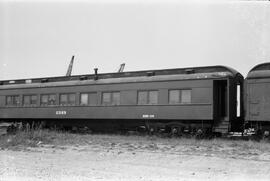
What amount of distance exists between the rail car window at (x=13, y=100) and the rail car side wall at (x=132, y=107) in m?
0.32

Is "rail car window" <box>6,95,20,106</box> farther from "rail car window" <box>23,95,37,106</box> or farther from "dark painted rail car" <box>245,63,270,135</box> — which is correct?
"dark painted rail car" <box>245,63,270,135</box>

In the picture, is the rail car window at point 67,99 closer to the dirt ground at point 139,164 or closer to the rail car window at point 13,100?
the rail car window at point 13,100

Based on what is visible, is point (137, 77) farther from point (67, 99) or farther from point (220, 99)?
point (67, 99)

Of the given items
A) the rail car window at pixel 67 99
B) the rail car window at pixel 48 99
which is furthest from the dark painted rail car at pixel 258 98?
the rail car window at pixel 48 99

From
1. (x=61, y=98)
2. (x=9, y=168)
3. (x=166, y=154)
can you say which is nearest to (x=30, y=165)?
(x=9, y=168)

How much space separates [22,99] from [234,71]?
1325 cm

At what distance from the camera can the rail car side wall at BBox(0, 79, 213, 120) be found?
60.1 ft

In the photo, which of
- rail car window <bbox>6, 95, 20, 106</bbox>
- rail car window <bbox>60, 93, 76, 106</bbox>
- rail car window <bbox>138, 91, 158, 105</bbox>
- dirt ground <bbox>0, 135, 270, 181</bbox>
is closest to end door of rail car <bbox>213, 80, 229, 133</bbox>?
rail car window <bbox>138, 91, 158, 105</bbox>

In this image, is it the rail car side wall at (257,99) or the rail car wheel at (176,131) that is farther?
the rail car wheel at (176,131)

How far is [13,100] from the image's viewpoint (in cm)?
2555

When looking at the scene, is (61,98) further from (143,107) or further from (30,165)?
(30,165)

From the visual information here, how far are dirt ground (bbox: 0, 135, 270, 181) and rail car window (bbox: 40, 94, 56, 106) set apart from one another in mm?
9054

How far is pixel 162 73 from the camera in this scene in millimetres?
19953

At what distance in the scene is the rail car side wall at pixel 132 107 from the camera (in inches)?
721
